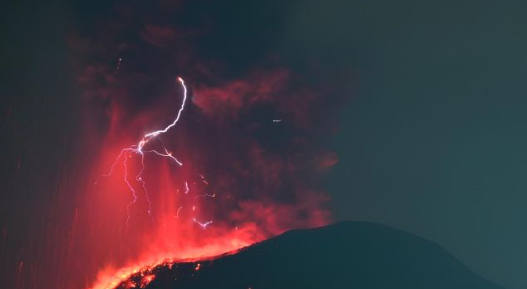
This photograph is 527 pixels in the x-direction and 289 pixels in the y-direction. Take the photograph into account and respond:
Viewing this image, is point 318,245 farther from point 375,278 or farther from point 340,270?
point 375,278

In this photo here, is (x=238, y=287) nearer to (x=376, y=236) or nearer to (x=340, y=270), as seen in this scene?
(x=340, y=270)

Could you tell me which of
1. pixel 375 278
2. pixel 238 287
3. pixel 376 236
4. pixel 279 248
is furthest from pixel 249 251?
pixel 376 236

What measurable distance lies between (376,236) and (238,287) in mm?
60432

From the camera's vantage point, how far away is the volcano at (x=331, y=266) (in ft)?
292

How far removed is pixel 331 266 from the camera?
112m

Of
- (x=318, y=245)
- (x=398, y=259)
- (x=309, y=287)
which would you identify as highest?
(x=318, y=245)

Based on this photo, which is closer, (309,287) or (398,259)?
(309,287)

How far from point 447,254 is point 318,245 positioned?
4792 cm

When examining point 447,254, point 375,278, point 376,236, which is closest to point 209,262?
point 375,278

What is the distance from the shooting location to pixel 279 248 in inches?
4318

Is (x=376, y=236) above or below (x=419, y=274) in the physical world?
above

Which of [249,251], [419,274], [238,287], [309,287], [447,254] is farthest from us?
[447,254]

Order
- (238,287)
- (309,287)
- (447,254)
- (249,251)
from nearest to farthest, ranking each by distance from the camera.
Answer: (238,287) → (309,287) → (249,251) → (447,254)

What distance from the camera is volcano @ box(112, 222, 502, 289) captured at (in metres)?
88.9
